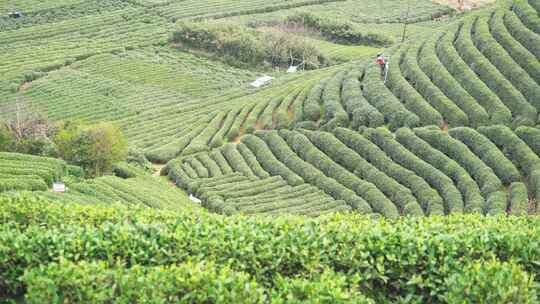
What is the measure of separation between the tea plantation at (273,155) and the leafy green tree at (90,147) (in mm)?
309

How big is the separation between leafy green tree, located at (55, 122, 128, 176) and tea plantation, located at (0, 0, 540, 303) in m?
0.31

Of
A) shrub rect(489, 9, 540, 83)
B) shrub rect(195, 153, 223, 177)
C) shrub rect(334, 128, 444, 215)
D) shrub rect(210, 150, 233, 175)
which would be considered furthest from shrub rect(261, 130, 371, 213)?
shrub rect(489, 9, 540, 83)

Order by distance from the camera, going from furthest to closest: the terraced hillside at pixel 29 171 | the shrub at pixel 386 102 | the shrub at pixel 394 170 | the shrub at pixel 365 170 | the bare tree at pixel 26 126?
the shrub at pixel 386 102 → the bare tree at pixel 26 126 → the shrub at pixel 365 170 → the shrub at pixel 394 170 → the terraced hillside at pixel 29 171

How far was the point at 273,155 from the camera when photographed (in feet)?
158

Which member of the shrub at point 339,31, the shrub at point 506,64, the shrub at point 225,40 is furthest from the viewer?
the shrub at point 339,31

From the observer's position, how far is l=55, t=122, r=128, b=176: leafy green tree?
147 ft

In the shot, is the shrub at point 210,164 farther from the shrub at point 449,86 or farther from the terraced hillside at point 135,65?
the shrub at point 449,86

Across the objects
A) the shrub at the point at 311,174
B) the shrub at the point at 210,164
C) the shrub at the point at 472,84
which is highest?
the shrub at the point at 472,84

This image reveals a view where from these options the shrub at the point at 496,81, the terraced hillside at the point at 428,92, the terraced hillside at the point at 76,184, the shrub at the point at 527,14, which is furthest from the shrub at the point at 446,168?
the shrub at the point at 527,14

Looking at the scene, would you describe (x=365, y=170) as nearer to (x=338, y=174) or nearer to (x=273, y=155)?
(x=338, y=174)

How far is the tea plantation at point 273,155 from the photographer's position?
61.5ft

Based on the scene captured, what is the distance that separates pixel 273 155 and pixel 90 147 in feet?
37.0

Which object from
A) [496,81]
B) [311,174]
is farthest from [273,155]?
[496,81]

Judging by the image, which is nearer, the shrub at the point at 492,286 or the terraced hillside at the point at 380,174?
the shrub at the point at 492,286
